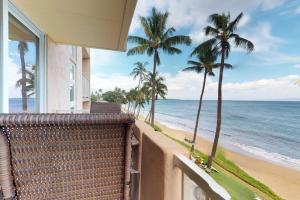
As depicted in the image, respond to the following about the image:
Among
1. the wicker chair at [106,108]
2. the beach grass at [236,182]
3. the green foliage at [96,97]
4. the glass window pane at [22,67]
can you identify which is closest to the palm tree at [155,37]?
the green foliage at [96,97]

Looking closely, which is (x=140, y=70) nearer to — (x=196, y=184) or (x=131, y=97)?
(x=131, y=97)

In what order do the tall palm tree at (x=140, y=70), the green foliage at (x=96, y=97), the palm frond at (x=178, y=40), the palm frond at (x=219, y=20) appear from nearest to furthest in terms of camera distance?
the palm frond at (x=219, y=20) → the palm frond at (x=178, y=40) → the green foliage at (x=96, y=97) → the tall palm tree at (x=140, y=70)

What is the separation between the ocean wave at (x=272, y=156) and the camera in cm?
1500

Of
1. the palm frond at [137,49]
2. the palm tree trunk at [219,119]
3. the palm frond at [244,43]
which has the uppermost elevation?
the palm frond at [137,49]

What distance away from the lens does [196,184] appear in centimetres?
92

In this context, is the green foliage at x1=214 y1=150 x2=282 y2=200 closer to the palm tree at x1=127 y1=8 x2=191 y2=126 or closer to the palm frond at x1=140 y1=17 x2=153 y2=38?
the palm tree at x1=127 y1=8 x2=191 y2=126

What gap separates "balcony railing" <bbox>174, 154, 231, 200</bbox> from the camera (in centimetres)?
76

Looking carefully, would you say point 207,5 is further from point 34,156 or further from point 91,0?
point 34,156

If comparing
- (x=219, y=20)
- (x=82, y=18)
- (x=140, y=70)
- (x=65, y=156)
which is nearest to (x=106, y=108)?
(x=82, y=18)

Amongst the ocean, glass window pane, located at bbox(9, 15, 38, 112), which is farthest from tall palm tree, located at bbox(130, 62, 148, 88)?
glass window pane, located at bbox(9, 15, 38, 112)

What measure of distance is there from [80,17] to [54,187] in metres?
2.38

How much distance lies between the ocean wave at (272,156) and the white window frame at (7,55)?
16.6 m

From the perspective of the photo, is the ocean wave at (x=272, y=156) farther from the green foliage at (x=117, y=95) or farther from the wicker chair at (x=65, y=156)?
the green foliage at (x=117, y=95)

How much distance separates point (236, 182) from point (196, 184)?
10522mm
